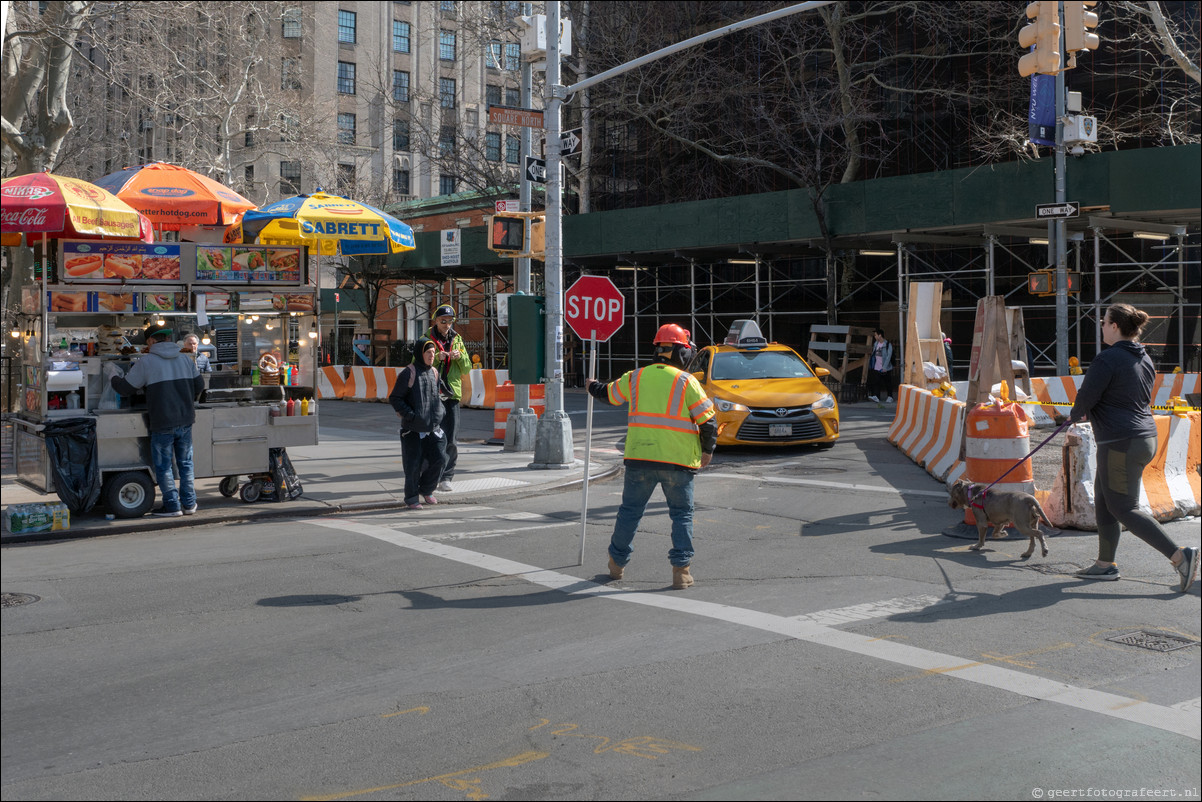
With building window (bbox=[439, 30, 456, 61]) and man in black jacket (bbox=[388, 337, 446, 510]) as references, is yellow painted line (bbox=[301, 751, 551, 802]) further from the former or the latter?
building window (bbox=[439, 30, 456, 61])

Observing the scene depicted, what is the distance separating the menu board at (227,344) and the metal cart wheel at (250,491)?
7.02 ft

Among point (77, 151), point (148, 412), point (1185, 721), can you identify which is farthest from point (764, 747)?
point (77, 151)

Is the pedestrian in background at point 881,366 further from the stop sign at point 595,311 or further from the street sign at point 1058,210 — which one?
the stop sign at point 595,311

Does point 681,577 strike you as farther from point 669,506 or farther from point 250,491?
point 250,491

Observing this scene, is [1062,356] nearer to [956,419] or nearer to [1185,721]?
[956,419]

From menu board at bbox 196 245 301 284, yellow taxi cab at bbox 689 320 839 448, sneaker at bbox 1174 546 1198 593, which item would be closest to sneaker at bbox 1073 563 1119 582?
sneaker at bbox 1174 546 1198 593

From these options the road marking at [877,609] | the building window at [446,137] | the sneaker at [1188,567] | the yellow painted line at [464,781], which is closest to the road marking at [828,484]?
the sneaker at [1188,567]

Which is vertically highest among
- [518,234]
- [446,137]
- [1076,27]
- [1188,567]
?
[446,137]

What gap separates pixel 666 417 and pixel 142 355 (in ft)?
18.7

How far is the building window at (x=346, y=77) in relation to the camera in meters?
63.2

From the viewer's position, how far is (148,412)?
11086mm

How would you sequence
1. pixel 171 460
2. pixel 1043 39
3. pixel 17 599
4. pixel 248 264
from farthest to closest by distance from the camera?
pixel 1043 39, pixel 248 264, pixel 171 460, pixel 17 599

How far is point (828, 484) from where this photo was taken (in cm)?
1352

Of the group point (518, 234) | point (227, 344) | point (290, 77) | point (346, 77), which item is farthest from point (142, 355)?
point (346, 77)
